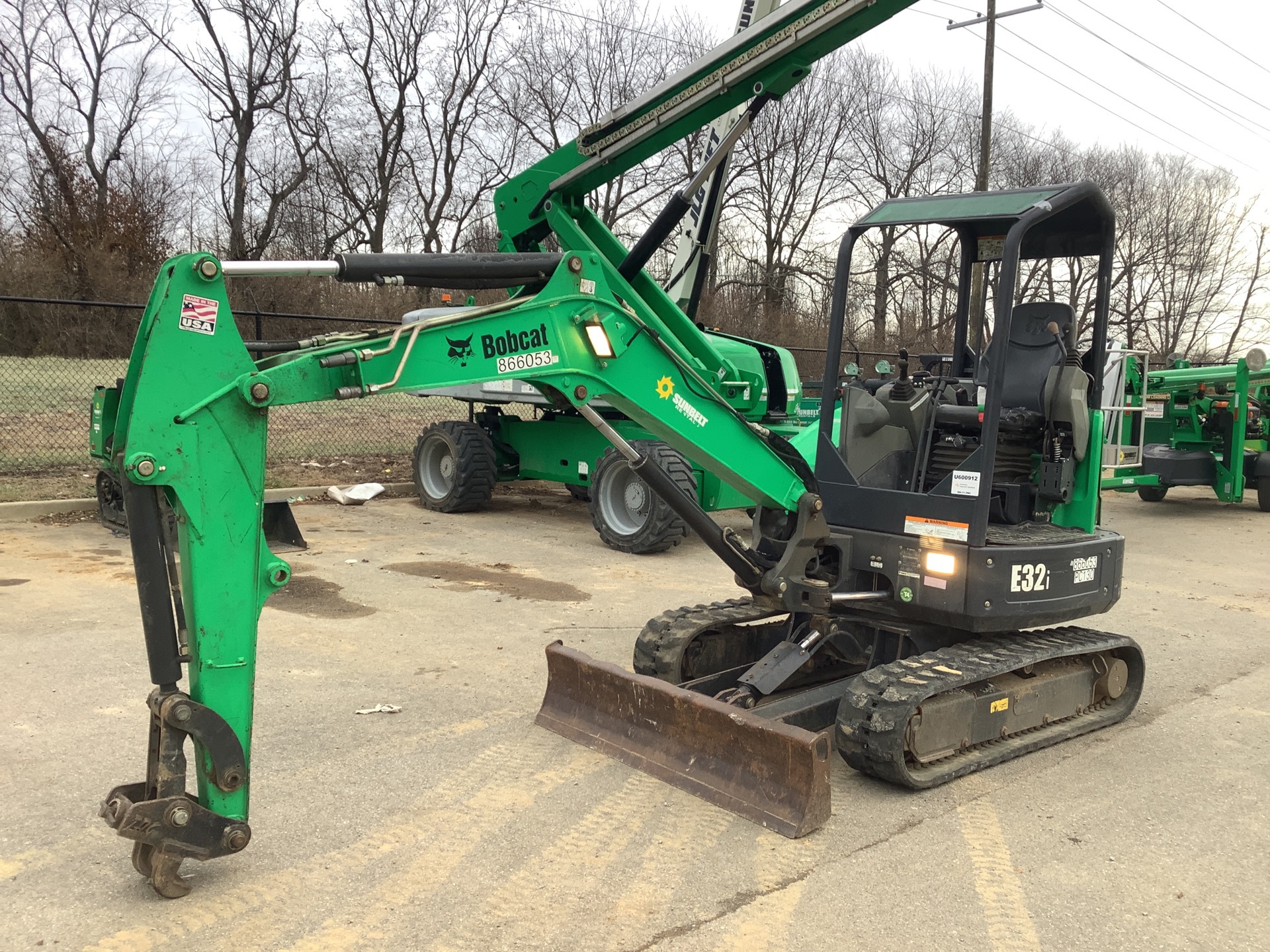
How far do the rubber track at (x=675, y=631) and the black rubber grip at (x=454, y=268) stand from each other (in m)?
2.07

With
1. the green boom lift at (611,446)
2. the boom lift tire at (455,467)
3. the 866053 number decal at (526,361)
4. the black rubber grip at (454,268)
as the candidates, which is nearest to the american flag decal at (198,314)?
the black rubber grip at (454,268)

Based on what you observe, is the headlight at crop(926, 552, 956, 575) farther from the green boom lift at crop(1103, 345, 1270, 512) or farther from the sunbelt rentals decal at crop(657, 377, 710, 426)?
the green boom lift at crop(1103, 345, 1270, 512)

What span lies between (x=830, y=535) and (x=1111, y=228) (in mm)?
2265

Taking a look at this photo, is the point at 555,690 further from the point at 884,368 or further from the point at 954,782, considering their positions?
the point at 884,368

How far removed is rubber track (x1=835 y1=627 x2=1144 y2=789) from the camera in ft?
14.8

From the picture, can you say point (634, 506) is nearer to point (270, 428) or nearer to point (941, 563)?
point (941, 563)

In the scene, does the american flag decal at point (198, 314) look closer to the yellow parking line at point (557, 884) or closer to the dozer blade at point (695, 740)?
the yellow parking line at point (557, 884)

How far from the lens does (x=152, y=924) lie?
3402 mm

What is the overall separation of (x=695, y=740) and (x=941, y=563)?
4.58 feet

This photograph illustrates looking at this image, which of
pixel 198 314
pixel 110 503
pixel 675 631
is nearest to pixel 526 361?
pixel 198 314

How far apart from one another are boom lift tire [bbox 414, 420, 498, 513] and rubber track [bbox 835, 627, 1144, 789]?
301 inches

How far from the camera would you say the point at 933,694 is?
4.64 metres

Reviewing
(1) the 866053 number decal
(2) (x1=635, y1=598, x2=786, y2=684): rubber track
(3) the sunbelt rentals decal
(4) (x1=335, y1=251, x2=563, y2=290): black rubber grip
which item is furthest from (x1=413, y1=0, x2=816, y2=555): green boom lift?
(1) the 866053 number decal

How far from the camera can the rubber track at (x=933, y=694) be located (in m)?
4.50
